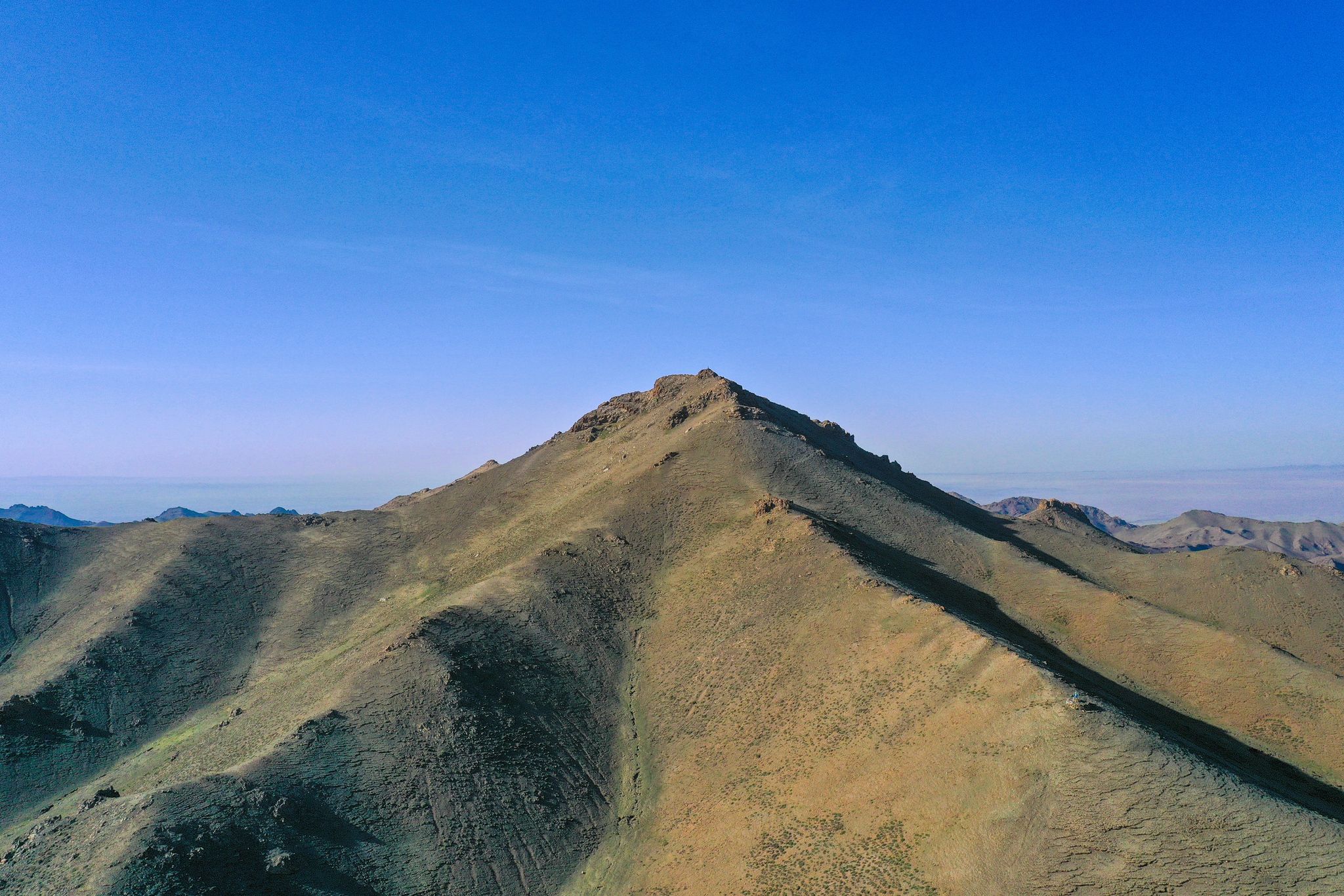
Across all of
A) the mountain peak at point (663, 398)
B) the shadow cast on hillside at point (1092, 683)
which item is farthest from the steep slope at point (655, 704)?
the mountain peak at point (663, 398)

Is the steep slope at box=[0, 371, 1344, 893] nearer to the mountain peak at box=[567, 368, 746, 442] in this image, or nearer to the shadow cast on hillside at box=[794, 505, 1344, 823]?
the shadow cast on hillside at box=[794, 505, 1344, 823]

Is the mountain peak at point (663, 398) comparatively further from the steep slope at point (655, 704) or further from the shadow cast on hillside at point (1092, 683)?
the shadow cast on hillside at point (1092, 683)

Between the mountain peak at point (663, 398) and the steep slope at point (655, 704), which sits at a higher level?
the mountain peak at point (663, 398)

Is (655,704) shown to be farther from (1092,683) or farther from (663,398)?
(663,398)

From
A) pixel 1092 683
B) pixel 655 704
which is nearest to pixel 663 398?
pixel 655 704

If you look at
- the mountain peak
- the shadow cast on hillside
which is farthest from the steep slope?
the mountain peak

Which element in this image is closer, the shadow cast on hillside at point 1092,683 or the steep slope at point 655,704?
the steep slope at point 655,704
